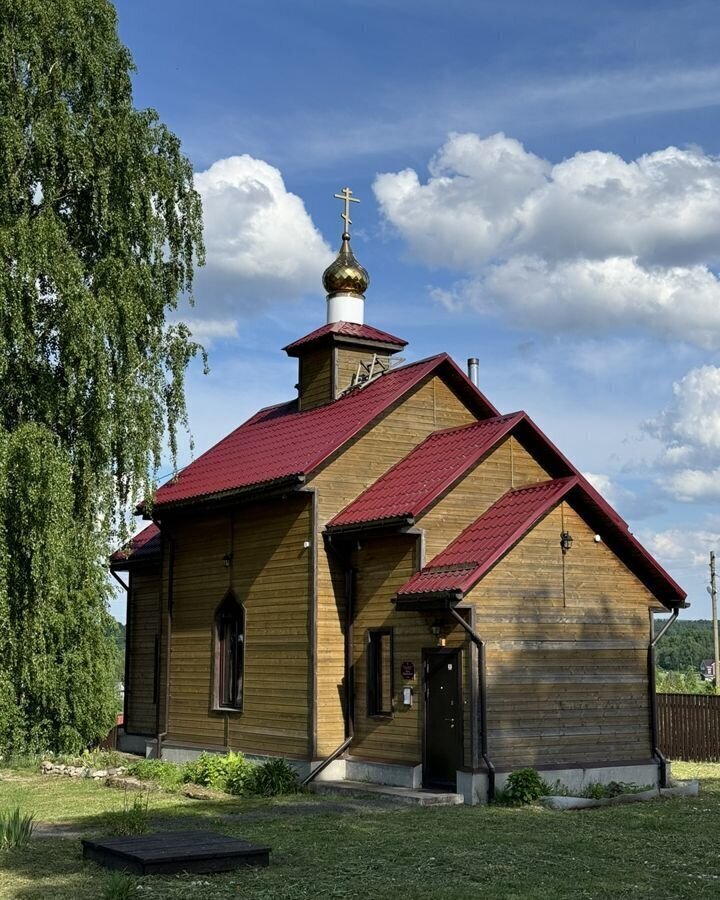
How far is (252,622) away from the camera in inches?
784

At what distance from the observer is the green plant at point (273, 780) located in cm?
1753

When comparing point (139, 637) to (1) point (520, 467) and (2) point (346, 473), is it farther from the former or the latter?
(1) point (520, 467)

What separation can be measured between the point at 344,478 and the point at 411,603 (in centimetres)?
298

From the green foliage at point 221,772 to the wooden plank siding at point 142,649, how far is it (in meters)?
5.45

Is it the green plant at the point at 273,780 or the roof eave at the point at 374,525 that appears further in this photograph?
the green plant at the point at 273,780

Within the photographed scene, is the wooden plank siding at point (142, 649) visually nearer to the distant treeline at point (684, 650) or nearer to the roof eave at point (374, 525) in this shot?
the roof eave at point (374, 525)

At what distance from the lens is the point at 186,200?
2217 centimetres

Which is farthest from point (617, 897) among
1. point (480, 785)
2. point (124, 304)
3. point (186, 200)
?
point (186, 200)

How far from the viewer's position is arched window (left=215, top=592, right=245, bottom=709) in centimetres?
2050

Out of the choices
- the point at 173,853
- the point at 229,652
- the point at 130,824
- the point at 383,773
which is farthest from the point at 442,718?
the point at 173,853

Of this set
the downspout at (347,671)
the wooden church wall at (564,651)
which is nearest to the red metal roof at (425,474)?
the downspout at (347,671)

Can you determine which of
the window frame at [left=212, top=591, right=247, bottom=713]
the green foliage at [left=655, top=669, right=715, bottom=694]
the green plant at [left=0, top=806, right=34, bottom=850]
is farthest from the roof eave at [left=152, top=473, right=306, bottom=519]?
the green foliage at [left=655, top=669, right=715, bottom=694]

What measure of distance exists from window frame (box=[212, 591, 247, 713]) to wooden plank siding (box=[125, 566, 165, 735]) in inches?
138

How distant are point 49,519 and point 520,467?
299 inches
